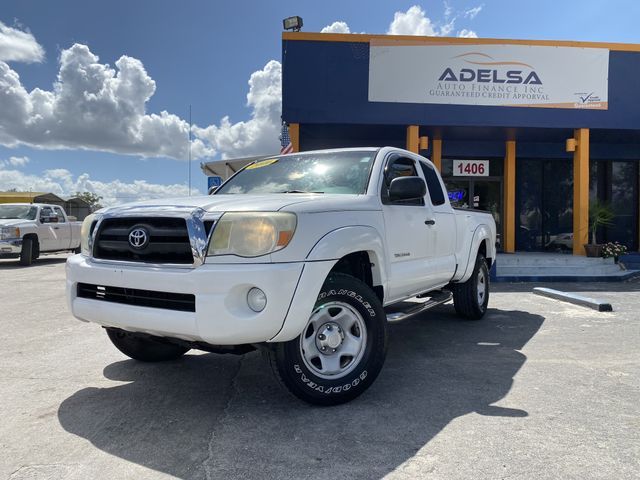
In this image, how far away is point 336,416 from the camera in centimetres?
318

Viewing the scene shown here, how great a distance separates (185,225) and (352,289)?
3.95 feet

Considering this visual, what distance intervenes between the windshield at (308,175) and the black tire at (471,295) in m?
2.65

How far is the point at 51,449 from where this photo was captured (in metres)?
2.79

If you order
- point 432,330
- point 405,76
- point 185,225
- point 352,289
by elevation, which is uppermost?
point 405,76

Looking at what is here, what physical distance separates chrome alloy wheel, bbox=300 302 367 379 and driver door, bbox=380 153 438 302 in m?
0.63

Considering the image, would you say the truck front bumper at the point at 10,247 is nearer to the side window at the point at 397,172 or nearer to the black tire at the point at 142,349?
the black tire at the point at 142,349

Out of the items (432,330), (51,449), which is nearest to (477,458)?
(51,449)

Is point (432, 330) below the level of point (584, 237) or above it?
below

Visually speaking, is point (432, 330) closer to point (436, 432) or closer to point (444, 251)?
point (444, 251)

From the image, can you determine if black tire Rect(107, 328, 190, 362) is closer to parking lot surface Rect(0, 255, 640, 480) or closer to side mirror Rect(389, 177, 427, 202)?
parking lot surface Rect(0, 255, 640, 480)

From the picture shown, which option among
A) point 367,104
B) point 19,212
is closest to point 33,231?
point 19,212

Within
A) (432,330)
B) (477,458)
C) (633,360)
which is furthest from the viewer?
(432,330)

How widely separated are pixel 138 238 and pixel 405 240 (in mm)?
2188

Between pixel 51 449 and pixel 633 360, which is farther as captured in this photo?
pixel 633 360
